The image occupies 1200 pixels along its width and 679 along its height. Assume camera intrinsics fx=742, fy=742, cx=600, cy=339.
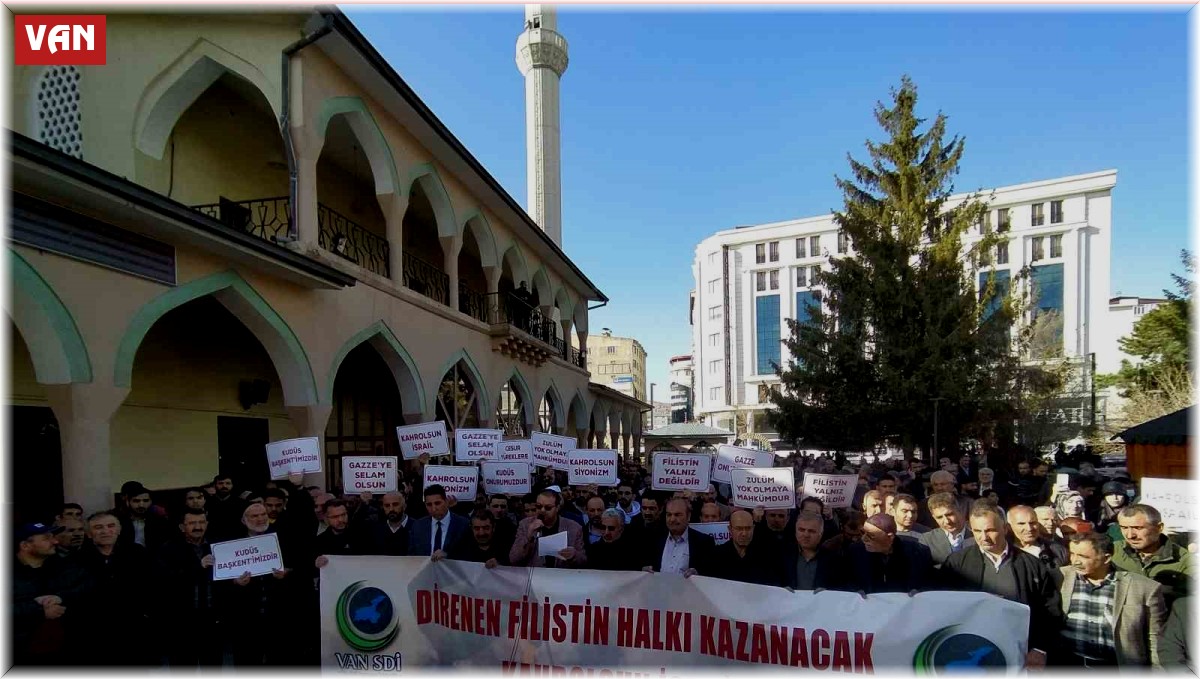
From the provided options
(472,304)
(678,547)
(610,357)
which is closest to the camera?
(678,547)

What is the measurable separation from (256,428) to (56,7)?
7.51 metres

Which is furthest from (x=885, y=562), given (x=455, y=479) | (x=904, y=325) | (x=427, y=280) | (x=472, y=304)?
(x=904, y=325)

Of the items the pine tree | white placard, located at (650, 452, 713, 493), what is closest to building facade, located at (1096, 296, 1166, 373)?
Answer: the pine tree

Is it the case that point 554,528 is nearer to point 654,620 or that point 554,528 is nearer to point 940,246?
point 654,620

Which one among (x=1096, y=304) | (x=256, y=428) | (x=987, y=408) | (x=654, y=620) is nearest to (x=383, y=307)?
(x=256, y=428)

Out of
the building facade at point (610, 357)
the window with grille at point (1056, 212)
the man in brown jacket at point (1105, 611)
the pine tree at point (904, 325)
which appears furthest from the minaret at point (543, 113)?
the building facade at point (610, 357)

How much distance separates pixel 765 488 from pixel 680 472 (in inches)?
64.7

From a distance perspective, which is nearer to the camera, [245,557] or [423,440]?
[245,557]

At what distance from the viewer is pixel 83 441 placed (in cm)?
705

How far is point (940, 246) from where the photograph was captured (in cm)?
2227

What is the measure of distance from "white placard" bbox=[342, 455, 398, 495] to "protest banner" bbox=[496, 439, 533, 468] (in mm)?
1433

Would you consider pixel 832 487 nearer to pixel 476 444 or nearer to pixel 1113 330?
Result: pixel 476 444

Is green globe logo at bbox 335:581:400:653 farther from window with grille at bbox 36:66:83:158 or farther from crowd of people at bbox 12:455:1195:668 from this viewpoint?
window with grille at bbox 36:66:83:158

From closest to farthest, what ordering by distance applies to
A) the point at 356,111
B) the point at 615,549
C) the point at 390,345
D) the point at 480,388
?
1. the point at 615,549
2. the point at 356,111
3. the point at 390,345
4. the point at 480,388
